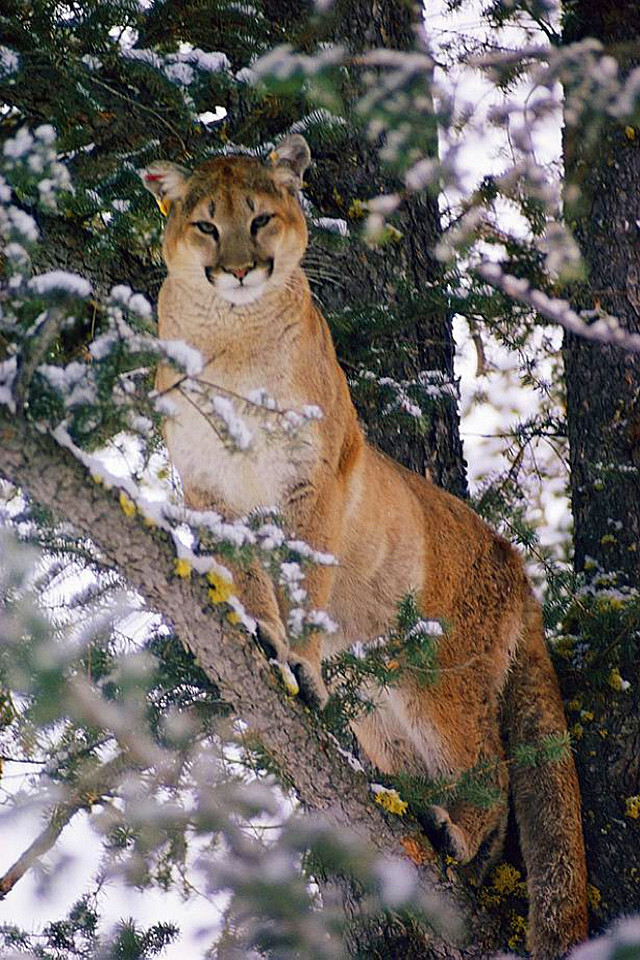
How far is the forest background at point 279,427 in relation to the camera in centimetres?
323

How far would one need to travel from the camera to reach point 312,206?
5.46 metres

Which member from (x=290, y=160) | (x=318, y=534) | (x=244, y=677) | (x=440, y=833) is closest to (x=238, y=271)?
(x=290, y=160)

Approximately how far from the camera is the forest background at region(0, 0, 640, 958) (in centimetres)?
323

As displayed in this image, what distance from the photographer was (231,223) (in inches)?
178

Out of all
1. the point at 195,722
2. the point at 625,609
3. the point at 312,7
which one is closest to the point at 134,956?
the point at 195,722

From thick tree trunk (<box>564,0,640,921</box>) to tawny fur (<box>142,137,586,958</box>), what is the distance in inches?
5.6

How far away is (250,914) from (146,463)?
1.76m

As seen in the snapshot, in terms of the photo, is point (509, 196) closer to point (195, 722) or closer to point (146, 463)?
point (146, 463)

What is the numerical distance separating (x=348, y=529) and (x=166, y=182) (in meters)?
1.52

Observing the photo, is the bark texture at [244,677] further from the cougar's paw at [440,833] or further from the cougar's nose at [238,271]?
the cougar's nose at [238,271]

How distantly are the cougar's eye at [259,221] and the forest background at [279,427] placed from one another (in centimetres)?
50

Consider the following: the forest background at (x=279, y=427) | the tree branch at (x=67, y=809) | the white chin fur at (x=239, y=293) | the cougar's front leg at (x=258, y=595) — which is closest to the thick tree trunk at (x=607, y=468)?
the forest background at (x=279, y=427)

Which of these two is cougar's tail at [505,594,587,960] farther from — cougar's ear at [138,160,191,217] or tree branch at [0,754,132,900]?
cougar's ear at [138,160,191,217]

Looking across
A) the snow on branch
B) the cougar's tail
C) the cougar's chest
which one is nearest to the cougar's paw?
the cougar's tail
